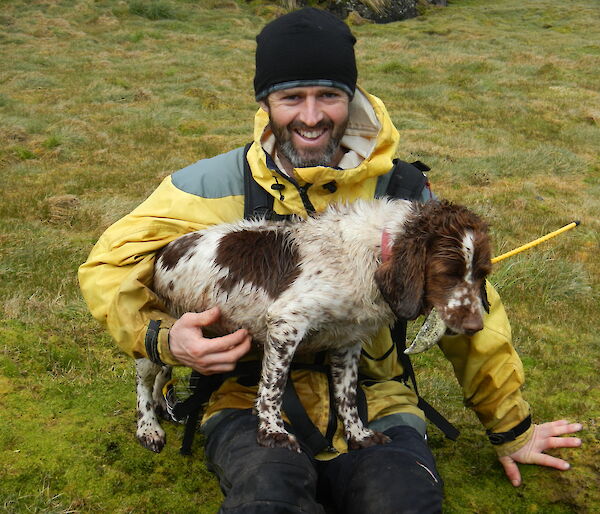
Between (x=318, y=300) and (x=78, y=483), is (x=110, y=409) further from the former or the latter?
(x=318, y=300)

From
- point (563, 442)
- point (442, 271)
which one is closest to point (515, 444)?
point (563, 442)

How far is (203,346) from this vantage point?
3.12 m

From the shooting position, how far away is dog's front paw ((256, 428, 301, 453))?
3096 millimetres

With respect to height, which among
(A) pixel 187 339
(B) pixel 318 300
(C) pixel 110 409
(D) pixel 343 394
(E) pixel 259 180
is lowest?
(C) pixel 110 409

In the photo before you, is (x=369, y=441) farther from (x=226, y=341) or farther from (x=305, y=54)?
(x=305, y=54)

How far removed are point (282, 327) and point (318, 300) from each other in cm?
23

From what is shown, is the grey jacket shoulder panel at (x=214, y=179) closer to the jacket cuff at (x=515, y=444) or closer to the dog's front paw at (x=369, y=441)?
the dog's front paw at (x=369, y=441)

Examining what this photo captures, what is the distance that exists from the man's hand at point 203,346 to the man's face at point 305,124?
1199 millimetres

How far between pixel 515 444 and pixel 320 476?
47.5 inches

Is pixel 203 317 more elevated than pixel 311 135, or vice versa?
pixel 311 135

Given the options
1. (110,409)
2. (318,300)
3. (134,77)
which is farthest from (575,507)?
(134,77)

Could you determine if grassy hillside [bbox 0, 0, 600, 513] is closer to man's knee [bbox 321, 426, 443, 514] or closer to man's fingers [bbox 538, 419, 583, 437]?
man's fingers [bbox 538, 419, 583, 437]

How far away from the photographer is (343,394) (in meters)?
3.57

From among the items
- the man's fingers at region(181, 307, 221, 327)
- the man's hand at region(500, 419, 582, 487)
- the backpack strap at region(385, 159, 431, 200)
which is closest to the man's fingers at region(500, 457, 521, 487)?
the man's hand at region(500, 419, 582, 487)
